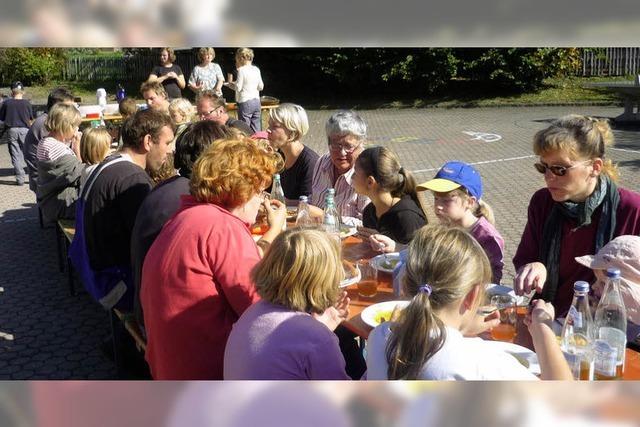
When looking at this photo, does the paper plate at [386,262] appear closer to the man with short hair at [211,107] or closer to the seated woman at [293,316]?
the seated woman at [293,316]

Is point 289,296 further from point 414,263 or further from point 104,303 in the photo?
point 104,303

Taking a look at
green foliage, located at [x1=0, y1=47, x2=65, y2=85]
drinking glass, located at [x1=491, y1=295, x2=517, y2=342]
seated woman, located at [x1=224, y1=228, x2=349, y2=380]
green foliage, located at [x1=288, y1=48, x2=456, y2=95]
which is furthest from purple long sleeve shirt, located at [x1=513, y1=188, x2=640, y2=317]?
green foliage, located at [x1=0, y1=47, x2=65, y2=85]

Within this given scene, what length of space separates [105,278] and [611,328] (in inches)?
125

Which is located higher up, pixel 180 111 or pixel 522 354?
pixel 180 111

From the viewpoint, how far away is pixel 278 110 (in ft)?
19.0

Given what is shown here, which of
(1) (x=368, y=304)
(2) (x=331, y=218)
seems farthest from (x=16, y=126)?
(1) (x=368, y=304)

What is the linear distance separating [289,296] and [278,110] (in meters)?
3.69

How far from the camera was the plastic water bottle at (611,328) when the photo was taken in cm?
223

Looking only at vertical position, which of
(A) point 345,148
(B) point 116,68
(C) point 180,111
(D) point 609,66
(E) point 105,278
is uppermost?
(B) point 116,68

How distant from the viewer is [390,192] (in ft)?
13.8

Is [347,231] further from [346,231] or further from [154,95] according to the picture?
[154,95]

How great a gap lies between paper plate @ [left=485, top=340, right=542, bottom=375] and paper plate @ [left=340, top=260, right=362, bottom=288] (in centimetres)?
90

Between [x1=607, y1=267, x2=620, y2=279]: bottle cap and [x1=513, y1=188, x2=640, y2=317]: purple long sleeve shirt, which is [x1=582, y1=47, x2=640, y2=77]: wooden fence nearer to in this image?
[x1=513, y1=188, x2=640, y2=317]: purple long sleeve shirt

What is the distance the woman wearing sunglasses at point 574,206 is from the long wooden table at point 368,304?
29cm
